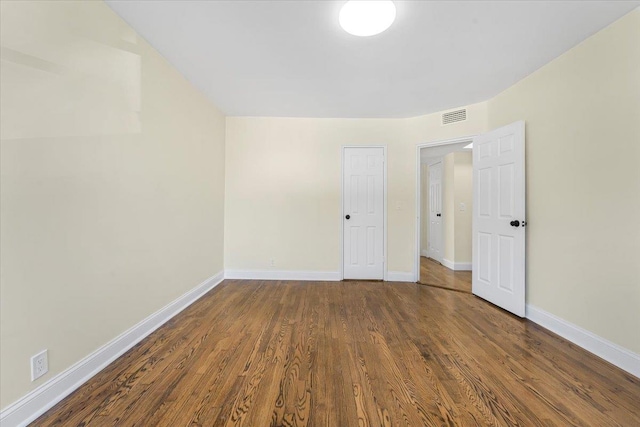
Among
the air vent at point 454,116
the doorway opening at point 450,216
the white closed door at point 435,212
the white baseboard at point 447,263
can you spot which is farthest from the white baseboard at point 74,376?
the white closed door at point 435,212

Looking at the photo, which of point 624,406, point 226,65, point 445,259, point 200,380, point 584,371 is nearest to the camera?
point 624,406

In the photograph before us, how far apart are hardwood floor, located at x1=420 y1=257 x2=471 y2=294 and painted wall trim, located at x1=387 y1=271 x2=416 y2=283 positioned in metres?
0.21

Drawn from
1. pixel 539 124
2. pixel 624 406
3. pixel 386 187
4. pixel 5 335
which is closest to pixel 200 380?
pixel 5 335

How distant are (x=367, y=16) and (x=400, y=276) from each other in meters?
3.18

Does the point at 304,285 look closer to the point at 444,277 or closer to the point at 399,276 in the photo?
the point at 399,276

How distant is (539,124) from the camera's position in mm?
2379

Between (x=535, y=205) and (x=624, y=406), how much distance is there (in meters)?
1.63

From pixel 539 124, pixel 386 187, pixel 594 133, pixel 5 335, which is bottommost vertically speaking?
pixel 5 335

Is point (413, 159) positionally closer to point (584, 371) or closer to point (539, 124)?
point (539, 124)

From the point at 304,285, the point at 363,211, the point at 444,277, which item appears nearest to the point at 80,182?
the point at 304,285

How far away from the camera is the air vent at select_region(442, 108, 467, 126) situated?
3.23 meters

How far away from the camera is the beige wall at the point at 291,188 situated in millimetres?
3728

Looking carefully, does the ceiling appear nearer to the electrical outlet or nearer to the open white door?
the open white door

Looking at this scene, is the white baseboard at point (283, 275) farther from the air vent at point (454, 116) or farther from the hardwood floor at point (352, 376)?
the air vent at point (454, 116)
